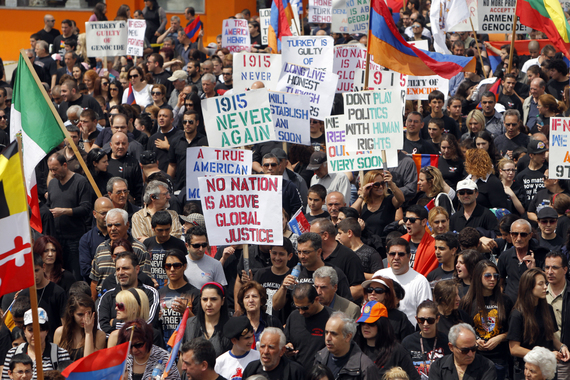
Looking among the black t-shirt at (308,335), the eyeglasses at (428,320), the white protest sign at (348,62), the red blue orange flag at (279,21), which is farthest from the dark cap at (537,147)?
the red blue orange flag at (279,21)

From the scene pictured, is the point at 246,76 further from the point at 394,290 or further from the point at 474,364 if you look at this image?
the point at 474,364

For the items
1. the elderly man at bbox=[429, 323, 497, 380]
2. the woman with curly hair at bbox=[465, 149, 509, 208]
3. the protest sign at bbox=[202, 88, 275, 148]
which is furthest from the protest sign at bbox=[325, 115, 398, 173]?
the elderly man at bbox=[429, 323, 497, 380]

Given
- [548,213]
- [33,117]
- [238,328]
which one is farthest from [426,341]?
[33,117]

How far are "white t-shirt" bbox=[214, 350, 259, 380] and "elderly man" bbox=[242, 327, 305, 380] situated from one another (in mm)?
328

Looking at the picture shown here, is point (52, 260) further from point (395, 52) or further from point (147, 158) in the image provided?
point (395, 52)

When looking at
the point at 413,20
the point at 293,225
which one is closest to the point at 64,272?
the point at 293,225

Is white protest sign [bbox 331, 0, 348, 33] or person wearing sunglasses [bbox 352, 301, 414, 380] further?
white protest sign [bbox 331, 0, 348, 33]

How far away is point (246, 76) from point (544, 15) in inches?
187

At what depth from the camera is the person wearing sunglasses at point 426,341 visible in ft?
23.2

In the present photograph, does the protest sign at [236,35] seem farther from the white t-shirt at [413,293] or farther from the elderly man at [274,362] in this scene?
the elderly man at [274,362]

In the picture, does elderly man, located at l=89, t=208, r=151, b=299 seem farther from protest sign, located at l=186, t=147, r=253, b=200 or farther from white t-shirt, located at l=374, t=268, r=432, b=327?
white t-shirt, located at l=374, t=268, r=432, b=327

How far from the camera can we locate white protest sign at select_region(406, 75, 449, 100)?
13812mm

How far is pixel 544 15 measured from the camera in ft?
44.5

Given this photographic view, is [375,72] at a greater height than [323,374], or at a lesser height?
greater
